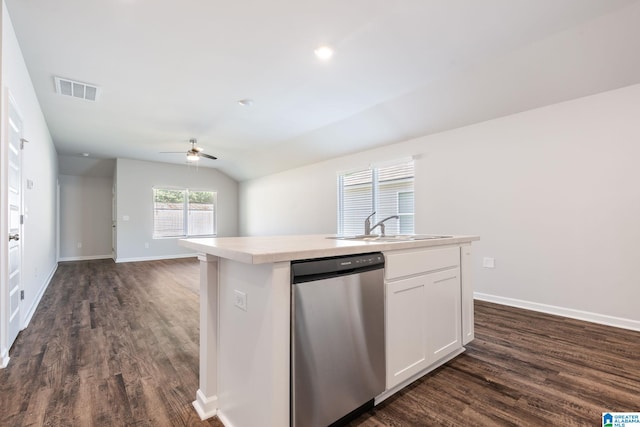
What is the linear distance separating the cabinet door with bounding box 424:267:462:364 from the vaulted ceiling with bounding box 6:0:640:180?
2.04 m

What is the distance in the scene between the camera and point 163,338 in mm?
2693

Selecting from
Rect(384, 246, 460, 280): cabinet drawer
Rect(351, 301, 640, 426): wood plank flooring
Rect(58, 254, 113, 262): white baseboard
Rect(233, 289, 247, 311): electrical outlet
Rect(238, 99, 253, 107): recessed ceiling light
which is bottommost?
Rect(58, 254, 113, 262): white baseboard

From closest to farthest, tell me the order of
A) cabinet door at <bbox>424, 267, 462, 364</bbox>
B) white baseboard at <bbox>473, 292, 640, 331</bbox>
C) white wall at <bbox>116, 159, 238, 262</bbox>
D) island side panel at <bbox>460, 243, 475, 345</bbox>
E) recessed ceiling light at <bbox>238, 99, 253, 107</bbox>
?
cabinet door at <bbox>424, 267, 462, 364</bbox> → island side panel at <bbox>460, 243, 475, 345</bbox> → white baseboard at <bbox>473, 292, 640, 331</bbox> → recessed ceiling light at <bbox>238, 99, 253, 107</bbox> → white wall at <bbox>116, 159, 238, 262</bbox>

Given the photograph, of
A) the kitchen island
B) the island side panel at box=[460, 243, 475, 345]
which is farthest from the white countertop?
the island side panel at box=[460, 243, 475, 345]

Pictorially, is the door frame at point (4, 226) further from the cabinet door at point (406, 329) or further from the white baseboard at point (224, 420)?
the cabinet door at point (406, 329)

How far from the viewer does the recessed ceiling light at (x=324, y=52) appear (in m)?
2.74

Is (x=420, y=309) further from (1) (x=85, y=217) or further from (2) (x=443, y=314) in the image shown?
(1) (x=85, y=217)

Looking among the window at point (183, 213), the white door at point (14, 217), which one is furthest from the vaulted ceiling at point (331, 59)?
the window at point (183, 213)

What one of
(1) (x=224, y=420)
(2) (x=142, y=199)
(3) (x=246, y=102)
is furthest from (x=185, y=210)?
(1) (x=224, y=420)

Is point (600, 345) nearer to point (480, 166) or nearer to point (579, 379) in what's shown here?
point (579, 379)

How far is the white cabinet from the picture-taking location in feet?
5.68

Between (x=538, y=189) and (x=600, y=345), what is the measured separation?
168 centimetres

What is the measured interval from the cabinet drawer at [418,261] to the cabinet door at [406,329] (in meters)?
0.05

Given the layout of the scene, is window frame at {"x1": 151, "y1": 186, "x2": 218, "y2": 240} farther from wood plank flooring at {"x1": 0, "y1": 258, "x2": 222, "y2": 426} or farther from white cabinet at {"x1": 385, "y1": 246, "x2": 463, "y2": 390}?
white cabinet at {"x1": 385, "y1": 246, "x2": 463, "y2": 390}
